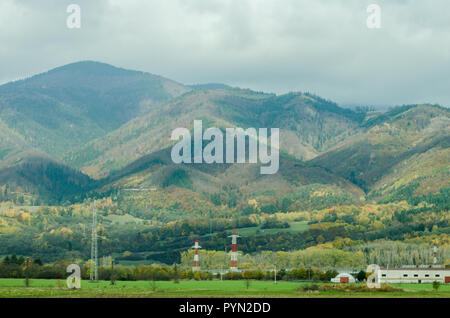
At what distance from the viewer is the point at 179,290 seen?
142875 millimetres

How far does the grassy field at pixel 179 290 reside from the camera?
134 metres

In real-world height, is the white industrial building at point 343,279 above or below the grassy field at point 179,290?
above

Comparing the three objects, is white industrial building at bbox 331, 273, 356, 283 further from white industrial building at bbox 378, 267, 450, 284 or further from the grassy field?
the grassy field

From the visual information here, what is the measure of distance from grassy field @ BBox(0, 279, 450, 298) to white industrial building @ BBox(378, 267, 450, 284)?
778cm

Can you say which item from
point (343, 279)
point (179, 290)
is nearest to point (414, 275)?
point (343, 279)

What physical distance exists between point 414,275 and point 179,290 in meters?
56.4

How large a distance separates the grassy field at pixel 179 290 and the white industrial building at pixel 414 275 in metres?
7.78

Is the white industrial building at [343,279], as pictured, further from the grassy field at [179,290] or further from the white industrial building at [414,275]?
the grassy field at [179,290]

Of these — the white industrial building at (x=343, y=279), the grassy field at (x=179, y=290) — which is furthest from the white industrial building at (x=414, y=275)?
the grassy field at (x=179, y=290)

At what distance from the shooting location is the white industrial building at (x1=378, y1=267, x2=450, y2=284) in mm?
165750

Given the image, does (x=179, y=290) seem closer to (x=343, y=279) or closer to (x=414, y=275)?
(x=343, y=279)
